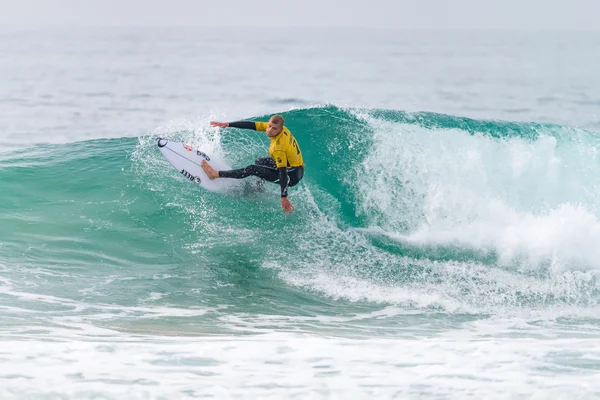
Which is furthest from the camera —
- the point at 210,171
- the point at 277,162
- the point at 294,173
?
the point at 210,171

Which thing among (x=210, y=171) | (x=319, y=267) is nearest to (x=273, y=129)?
(x=210, y=171)

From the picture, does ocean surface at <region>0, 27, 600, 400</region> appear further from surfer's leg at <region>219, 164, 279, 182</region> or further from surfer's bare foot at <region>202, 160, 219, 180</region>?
surfer's leg at <region>219, 164, 279, 182</region>

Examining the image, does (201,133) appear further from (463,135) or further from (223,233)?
(463,135)

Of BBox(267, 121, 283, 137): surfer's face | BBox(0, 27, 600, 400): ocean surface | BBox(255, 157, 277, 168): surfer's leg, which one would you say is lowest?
BBox(0, 27, 600, 400): ocean surface

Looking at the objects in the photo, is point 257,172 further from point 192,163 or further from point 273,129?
point 192,163

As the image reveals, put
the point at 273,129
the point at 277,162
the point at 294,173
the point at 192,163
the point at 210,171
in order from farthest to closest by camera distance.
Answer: the point at 192,163 < the point at 210,171 < the point at 294,173 < the point at 277,162 < the point at 273,129

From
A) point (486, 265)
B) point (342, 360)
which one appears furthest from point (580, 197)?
point (342, 360)

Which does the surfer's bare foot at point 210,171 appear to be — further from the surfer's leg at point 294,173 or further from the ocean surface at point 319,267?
the surfer's leg at point 294,173

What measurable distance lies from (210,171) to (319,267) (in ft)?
8.56

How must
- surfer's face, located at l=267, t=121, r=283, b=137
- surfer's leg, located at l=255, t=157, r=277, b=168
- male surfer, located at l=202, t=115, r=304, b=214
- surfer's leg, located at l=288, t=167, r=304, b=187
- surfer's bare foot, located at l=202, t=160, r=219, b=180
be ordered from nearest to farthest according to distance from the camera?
1. surfer's face, located at l=267, t=121, r=283, b=137
2. male surfer, located at l=202, t=115, r=304, b=214
3. surfer's leg, located at l=288, t=167, r=304, b=187
4. surfer's leg, located at l=255, t=157, r=277, b=168
5. surfer's bare foot, located at l=202, t=160, r=219, b=180

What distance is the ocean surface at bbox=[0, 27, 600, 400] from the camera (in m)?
5.93

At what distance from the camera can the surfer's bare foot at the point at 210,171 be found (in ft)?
36.5

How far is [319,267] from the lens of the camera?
386 inches

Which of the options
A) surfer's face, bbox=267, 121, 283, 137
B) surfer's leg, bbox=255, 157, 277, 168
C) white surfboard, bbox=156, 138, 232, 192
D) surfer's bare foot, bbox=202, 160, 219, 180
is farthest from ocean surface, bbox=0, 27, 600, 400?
surfer's face, bbox=267, 121, 283, 137
